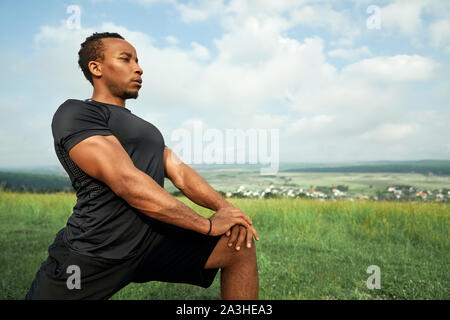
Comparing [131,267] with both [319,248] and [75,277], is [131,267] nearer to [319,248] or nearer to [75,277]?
[75,277]

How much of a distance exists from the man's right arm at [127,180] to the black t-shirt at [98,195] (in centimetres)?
7

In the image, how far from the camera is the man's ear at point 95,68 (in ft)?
7.04

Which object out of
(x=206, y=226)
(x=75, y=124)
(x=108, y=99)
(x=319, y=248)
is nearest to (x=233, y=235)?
(x=206, y=226)

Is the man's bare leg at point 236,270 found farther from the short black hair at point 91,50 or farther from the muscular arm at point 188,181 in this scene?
the short black hair at point 91,50

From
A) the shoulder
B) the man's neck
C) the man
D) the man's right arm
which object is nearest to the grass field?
the man

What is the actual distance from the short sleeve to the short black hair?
0.45 m

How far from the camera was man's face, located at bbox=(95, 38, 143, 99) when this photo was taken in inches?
83.6

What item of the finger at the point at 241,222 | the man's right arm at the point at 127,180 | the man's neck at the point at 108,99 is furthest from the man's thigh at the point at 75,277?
the man's neck at the point at 108,99

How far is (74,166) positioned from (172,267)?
31.5 inches

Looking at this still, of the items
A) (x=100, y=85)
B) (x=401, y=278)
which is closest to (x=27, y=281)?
(x=100, y=85)

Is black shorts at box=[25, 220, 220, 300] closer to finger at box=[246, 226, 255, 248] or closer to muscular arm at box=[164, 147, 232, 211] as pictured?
finger at box=[246, 226, 255, 248]

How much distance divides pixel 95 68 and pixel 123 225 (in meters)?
A: 1.01
